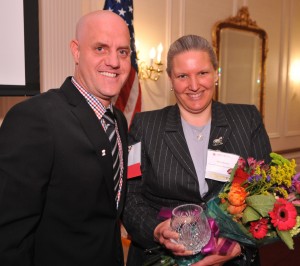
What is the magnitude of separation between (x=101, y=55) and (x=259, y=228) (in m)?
0.87

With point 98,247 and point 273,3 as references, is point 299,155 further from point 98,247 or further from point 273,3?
point 98,247

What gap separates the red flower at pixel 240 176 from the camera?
1.24 m

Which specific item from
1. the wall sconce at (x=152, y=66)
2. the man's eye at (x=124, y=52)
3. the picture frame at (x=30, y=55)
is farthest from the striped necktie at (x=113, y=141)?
the wall sconce at (x=152, y=66)

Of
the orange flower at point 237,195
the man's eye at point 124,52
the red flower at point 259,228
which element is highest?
the man's eye at point 124,52

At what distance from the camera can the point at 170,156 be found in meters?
1.52

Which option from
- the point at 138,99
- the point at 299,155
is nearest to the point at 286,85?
the point at 299,155

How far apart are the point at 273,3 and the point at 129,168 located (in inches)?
182

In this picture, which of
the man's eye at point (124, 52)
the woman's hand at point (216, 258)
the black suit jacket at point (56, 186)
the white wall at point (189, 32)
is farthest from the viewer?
the white wall at point (189, 32)

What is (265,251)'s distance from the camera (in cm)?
372

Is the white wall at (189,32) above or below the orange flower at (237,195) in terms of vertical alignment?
above

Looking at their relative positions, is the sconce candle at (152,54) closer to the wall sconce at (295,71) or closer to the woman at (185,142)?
the woman at (185,142)

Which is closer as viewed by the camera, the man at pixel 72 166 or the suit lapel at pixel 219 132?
the man at pixel 72 166

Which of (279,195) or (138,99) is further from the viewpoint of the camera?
(138,99)

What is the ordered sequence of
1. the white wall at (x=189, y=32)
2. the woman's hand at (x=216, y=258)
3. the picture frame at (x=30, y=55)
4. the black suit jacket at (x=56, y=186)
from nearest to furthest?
the black suit jacket at (x=56, y=186) → the woman's hand at (x=216, y=258) → the picture frame at (x=30, y=55) → the white wall at (x=189, y=32)
